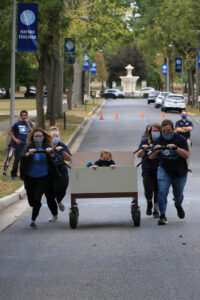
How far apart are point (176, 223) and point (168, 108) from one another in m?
49.4

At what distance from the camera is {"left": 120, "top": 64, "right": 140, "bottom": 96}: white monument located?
134 m

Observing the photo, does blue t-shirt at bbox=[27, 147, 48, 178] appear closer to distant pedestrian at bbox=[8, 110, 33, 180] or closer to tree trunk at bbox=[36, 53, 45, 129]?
distant pedestrian at bbox=[8, 110, 33, 180]

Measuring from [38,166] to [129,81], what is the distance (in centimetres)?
12374

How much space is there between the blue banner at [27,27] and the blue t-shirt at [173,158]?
12.9 m

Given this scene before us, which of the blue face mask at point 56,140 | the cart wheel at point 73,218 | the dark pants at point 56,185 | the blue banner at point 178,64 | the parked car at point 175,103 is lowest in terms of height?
the cart wheel at point 73,218

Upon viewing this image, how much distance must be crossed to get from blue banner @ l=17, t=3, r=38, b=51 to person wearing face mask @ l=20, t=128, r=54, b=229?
1237 centimetres

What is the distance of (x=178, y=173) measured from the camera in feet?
41.8

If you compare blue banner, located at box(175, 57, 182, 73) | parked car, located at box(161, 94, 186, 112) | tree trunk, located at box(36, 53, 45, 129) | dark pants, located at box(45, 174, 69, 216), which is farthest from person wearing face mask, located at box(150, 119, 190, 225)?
blue banner, located at box(175, 57, 182, 73)

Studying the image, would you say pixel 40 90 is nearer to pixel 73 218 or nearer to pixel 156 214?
pixel 156 214

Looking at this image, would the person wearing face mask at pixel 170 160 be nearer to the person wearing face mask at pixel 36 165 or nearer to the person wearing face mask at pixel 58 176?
the person wearing face mask at pixel 58 176

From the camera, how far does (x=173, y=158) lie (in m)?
12.6

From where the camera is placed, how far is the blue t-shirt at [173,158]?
12.4 m

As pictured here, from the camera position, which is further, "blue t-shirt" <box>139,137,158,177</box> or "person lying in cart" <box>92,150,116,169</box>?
"blue t-shirt" <box>139,137,158,177</box>

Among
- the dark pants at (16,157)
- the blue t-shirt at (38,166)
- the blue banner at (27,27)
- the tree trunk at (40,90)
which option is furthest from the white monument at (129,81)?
the blue t-shirt at (38,166)
